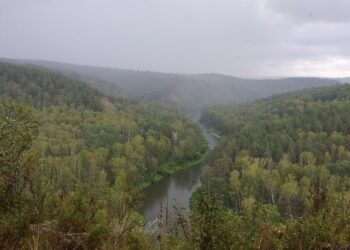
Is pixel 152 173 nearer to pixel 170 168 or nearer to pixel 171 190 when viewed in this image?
pixel 170 168

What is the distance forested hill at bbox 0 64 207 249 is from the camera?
1073 cm

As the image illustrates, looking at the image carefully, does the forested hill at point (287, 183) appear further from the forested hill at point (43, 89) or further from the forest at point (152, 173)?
the forested hill at point (43, 89)

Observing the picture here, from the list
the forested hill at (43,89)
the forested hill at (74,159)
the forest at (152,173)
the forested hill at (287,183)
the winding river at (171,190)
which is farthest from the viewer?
the forested hill at (43,89)

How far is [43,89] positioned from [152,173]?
196 ft

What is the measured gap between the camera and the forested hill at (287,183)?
38.0 feet

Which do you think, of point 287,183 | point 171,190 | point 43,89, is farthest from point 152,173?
point 43,89

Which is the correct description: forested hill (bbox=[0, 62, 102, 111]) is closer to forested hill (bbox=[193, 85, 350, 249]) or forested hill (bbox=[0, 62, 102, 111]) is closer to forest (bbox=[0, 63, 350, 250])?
forest (bbox=[0, 63, 350, 250])

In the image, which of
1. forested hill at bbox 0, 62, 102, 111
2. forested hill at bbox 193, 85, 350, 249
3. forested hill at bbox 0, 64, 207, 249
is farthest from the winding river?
forested hill at bbox 0, 62, 102, 111

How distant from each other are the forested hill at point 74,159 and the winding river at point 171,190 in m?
2.40

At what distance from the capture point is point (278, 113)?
11006 centimetres

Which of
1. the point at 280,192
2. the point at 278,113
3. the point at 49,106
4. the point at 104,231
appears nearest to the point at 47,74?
the point at 49,106

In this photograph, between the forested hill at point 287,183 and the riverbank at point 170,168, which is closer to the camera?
the forested hill at point 287,183

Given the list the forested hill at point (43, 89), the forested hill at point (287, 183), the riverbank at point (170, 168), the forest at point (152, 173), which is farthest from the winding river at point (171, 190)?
the forested hill at point (43, 89)

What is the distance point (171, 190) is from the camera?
6088 cm
